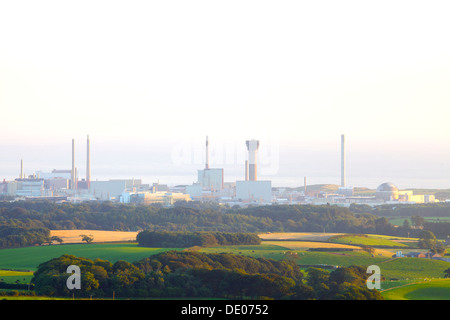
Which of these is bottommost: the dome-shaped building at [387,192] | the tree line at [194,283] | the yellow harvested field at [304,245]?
the yellow harvested field at [304,245]

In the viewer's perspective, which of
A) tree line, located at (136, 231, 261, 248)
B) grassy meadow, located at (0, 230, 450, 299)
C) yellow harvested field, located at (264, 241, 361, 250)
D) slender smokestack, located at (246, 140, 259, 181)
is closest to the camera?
grassy meadow, located at (0, 230, 450, 299)

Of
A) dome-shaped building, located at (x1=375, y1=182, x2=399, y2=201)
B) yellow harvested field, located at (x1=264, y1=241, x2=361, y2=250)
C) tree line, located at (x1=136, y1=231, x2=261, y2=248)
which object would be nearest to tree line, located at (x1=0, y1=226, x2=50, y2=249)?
tree line, located at (x1=136, y1=231, x2=261, y2=248)

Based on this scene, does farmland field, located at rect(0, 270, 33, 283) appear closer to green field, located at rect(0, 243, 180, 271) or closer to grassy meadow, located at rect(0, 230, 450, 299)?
grassy meadow, located at rect(0, 230, 450, 299)

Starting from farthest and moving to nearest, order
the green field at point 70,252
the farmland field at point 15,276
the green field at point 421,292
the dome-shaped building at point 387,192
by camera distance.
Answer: the dome-shaped building at point 387,192 → the green field at point 70,252 → the farmland field at point 15,276 → the green field at point 421,292

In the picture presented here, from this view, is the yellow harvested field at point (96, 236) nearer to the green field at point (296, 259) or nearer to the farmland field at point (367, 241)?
the green field at point (296, 259)

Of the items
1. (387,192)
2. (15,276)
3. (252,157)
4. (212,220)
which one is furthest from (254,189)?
(15,276)

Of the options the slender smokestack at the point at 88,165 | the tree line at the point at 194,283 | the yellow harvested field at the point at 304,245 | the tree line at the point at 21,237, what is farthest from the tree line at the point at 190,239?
the slender smokestack at the point at 88,165
